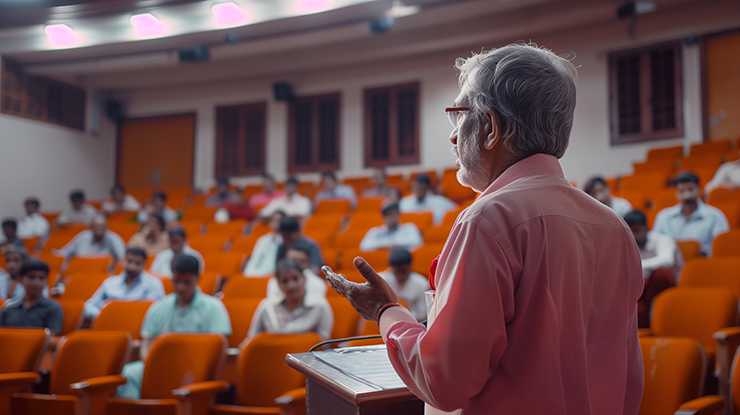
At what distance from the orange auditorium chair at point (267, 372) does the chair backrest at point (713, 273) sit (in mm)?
1630

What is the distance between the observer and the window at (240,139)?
23.6ft

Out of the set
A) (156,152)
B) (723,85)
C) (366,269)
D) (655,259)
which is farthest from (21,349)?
(156,152)

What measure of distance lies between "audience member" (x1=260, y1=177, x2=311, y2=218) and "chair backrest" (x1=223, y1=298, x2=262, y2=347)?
2547 mm

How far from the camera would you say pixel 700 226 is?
124 inches

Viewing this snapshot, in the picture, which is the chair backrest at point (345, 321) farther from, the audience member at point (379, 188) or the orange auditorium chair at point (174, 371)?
the audience member at point (379, 188)

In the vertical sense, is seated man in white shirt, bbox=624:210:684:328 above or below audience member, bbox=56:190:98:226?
below

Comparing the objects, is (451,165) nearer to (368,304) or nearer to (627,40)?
(627,40)

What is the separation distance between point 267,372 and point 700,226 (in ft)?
8.42

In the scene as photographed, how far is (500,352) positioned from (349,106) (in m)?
6.31

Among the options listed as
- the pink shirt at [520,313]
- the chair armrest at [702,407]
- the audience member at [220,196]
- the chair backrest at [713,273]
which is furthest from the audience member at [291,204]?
the pink shirt at [520,313]

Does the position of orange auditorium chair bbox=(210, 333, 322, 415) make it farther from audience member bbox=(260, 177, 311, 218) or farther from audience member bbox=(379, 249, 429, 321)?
audience member bbox=(260, 177, 311, 218)

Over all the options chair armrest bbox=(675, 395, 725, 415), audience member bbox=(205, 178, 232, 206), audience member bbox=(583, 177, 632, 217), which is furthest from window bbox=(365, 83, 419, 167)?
chair armrest bbox=(675, 395, 725, 415)

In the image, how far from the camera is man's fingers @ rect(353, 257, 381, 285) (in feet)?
2.26

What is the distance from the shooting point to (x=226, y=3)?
17.4 feet
